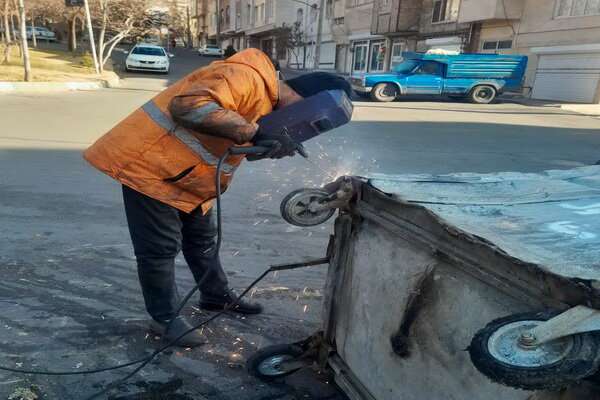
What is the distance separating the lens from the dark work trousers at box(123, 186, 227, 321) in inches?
93.6

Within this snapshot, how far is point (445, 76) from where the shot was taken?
1723 centimetres

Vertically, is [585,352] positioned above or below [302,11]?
below

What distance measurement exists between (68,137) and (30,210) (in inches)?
149

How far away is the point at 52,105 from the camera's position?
11.9m

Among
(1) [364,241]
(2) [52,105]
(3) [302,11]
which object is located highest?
(3) [302,11]

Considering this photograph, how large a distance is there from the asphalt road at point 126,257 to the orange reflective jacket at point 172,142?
2.94 ft

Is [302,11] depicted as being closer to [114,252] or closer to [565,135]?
[565,135]

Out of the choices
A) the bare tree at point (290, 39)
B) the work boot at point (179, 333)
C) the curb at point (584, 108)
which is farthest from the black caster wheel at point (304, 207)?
the bare tree at point (290, 39)

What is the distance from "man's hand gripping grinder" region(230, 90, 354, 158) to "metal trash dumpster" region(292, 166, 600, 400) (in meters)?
0.35

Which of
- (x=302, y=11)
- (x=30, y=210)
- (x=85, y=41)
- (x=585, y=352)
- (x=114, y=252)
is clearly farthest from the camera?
(x=85, y=41)

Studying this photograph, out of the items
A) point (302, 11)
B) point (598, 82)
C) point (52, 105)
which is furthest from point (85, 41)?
point (598, 82)

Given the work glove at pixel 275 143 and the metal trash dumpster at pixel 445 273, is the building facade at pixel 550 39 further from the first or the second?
the work glove at pixel 275 143

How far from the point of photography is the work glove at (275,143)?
2.18 m

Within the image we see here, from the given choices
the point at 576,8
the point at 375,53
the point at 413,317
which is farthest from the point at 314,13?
the point at 413,317
